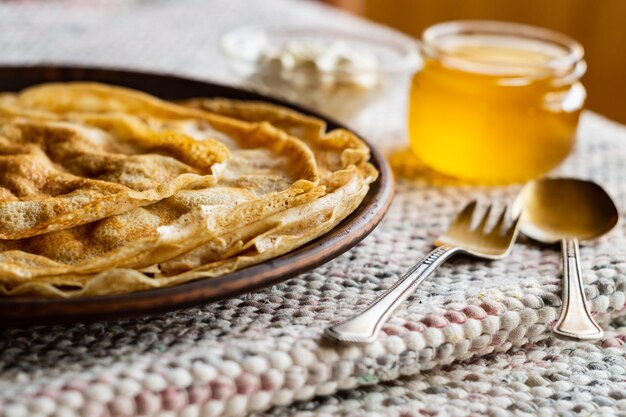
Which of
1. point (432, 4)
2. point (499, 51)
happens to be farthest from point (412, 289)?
point (432, 4)

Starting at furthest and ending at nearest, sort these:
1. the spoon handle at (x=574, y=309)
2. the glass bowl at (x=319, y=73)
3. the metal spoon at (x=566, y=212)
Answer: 1. the glass bowl at (x=319, y=73)
2. the metal spoon at (x=566, y=212)
3. the spoon handle at (x=574, y=309)

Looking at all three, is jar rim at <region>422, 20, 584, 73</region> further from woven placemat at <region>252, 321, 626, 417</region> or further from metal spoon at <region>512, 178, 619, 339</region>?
woven placemat at <region>252, 321, 626, 417</region>

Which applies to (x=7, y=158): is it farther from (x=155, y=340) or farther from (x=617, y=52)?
(x=617, y=52)

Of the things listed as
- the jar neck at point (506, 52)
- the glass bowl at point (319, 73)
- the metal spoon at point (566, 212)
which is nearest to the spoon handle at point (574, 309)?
the metal spoon at point (566, 212)

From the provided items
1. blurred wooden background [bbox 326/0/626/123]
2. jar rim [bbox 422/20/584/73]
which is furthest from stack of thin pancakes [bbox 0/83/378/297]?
blurred wooden background [bbox 326/0/626/123]

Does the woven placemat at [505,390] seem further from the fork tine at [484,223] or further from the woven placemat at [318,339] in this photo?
the fork tine at [484,223]
